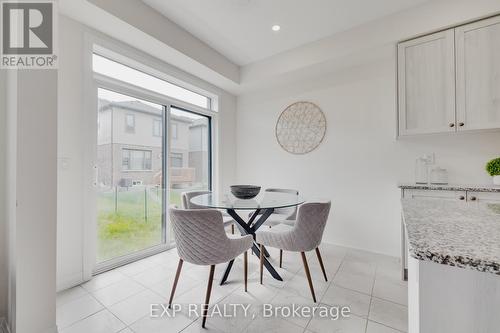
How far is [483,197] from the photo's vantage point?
1.93 m

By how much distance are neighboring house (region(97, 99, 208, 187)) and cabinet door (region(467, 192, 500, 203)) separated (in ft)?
10.8

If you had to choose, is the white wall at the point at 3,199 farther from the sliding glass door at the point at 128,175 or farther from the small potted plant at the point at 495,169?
the small potted plant at the point at 495,169

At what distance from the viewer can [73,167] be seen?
6.84 ft

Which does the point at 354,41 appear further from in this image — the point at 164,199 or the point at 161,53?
the point at 164,199

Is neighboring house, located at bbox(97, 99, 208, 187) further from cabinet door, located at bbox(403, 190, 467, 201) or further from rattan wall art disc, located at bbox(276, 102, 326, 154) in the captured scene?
cabinet door, located at bbox(403, 190, 467, 201)

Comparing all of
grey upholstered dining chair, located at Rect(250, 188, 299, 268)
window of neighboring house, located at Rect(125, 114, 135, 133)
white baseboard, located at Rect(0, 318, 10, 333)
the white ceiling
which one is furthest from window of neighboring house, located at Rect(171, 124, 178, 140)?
white baseboard, located at Rect(0, 318, 10, 333)

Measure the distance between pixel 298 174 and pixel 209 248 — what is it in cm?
219

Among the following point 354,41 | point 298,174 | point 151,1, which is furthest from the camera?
point 298,174

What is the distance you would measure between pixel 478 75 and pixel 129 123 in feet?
12.1

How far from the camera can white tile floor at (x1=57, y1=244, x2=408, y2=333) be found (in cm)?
157

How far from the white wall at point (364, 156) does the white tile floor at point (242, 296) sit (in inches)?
19.8

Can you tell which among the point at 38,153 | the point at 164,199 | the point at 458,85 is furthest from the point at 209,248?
the point at 458,85

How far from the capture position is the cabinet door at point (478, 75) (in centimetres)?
197

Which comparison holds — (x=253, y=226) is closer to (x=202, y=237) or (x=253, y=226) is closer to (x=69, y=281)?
(x=202, y=237)
